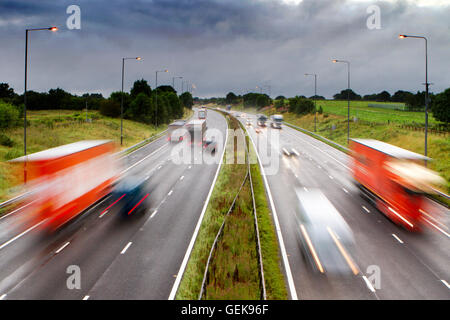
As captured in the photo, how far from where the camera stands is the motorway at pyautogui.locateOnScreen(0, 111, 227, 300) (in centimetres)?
1185

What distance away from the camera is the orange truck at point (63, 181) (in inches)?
634

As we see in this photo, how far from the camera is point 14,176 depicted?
92.7 feet

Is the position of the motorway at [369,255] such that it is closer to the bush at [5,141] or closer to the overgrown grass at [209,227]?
the overgrown grass at [209,227]

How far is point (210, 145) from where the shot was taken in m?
49.1

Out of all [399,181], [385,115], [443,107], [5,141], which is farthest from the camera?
[385,115]

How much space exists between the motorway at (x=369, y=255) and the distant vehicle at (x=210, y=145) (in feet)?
Result: 58.6

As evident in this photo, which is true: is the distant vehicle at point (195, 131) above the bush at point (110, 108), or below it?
below

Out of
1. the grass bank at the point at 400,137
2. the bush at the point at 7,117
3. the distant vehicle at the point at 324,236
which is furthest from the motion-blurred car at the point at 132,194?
the bush at the point at 7,117

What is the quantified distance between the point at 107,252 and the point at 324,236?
397 inches

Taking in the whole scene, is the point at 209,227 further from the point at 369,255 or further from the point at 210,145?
the point at 210,145

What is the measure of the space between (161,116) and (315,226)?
63.8 m

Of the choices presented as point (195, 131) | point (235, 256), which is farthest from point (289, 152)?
point (235, 256)

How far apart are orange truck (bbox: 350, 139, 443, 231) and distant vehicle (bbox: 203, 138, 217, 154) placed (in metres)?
23.1
